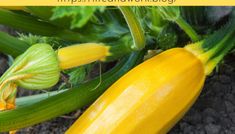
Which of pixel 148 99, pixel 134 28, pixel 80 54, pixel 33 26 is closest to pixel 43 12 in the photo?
pixel 33 26

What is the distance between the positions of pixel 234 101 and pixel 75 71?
0.58 m

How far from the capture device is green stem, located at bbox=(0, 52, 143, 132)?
1703 mm

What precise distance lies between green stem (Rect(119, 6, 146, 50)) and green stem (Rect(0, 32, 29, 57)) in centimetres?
38

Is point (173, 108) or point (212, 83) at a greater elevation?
point (173, 108)

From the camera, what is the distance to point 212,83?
2.11 meters

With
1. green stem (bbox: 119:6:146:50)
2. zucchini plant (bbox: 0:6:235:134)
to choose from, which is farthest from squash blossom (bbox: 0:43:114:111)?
green stem (bbox: 119:6:146:50)

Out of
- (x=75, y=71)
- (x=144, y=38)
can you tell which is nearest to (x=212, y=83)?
(x=144, y=38)

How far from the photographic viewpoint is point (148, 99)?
1.73 meters

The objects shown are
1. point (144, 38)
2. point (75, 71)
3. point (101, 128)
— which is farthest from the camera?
point (75, 71)

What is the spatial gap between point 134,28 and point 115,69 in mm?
270

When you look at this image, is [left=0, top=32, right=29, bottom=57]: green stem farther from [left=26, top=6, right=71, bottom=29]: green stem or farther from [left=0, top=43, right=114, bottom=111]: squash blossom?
[left=0, top=43, right=114, bottom=111]: squash blossom

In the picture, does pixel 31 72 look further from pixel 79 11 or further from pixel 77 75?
pixel 77 75

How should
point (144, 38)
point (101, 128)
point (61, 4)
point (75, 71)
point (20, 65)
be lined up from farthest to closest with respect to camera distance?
point (75, 71), point (144, 38), point (101, 128), point (20, 65), point (61, 4)

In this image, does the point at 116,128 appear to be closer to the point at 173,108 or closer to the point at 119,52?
the point at 173,108
